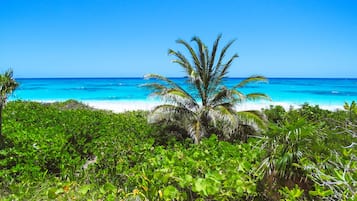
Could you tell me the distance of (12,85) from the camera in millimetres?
6105

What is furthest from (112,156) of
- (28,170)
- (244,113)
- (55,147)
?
(244,113)

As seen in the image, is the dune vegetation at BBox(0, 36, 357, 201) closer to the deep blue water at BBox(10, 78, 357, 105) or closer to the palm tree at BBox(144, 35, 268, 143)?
the palm tree at BBox(144, 35, 268, 143)

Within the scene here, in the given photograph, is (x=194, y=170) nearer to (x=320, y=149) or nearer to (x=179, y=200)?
(x=179, y=200)

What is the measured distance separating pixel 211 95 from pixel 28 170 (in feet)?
18.0

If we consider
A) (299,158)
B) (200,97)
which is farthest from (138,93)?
(299,158)

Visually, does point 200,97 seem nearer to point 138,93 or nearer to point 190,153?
point 190,153

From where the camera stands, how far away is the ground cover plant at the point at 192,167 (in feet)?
10.1

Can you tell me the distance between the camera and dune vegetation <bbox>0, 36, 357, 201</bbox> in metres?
3.14

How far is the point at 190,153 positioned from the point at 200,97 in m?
4.35

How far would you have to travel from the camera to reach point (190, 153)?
4.88 m

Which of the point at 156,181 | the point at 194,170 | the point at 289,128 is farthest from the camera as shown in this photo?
the point at 194,170

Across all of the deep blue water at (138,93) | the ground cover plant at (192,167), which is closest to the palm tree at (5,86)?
the ground cover plant at (192,167)

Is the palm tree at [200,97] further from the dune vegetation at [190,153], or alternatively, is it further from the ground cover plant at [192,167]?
the ground cover plant at [192,167]

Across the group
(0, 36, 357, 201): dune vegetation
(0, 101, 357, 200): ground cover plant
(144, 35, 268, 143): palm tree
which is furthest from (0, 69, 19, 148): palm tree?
(144, 35, 268, 143): palm tree
